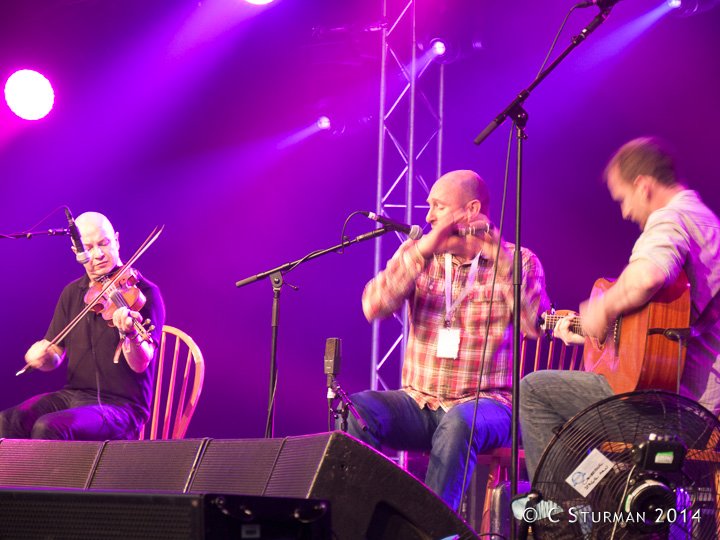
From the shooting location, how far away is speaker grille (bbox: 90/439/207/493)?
7.00 ft

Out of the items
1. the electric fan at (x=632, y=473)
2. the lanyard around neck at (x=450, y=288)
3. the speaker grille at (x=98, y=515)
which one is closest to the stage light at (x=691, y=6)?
the lanyard around neck at (x=450, y=288)

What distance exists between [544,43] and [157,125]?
2.76 metres

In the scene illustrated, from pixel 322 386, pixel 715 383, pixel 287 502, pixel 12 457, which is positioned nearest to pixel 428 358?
pixel 715 383

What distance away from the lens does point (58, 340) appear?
3.88 m

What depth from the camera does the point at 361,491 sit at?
1703mm

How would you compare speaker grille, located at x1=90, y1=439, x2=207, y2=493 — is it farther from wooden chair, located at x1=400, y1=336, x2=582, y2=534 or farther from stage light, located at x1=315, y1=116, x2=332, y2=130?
stage light, located at x1=315, y1=116, x2=332, y2=130

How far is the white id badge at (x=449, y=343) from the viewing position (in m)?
3.02

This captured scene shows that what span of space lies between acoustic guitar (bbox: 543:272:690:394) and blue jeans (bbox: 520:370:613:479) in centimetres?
6

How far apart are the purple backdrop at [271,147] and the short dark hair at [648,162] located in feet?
9.09

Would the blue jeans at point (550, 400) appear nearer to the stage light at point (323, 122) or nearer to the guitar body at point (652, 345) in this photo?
the guitar body at point (652, 345)

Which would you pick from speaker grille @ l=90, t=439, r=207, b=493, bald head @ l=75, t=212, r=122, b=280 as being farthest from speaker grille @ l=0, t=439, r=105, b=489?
bald head @ l=75, t=212, r=122, b=280

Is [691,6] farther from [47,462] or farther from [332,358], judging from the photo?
[47,462]

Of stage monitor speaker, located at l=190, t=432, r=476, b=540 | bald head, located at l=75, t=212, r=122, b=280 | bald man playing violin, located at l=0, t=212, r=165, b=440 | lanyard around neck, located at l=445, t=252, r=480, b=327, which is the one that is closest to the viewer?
stage monitor speaker, located at l=190, t=432, r=476, b=540

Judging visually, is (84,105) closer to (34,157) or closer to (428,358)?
(34,157)
